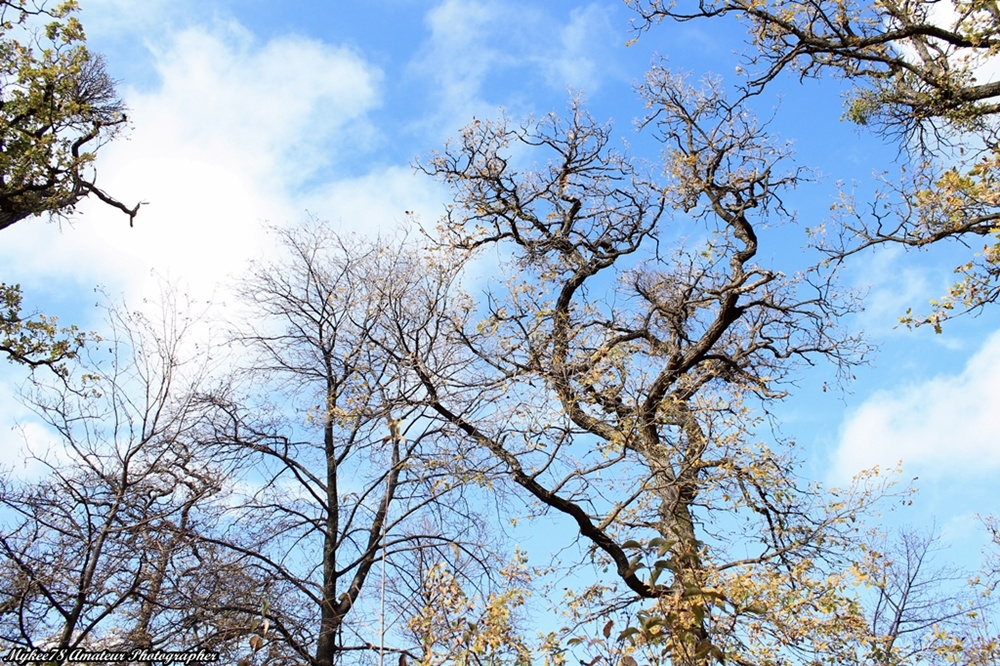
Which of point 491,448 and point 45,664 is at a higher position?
point 491,448

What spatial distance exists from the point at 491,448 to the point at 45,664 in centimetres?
500

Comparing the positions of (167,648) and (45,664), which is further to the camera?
(167,648)

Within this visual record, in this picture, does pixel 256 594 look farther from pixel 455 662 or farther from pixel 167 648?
pixel 455 662

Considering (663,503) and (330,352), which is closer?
(663,503)

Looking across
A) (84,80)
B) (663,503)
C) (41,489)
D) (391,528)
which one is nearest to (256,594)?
(391,528)

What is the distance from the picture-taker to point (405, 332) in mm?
10375

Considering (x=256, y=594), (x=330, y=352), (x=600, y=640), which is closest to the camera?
(x=600, y=640)

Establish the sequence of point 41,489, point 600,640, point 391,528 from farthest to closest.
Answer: point 391,528
point 41,489
point 600,640

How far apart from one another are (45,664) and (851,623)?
7007 millimetres

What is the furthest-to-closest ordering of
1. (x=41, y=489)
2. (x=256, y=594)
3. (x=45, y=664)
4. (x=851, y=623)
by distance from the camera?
(x=256, y=594), (x=41, y=489), (x=851, y=623), (x=45, y=664)

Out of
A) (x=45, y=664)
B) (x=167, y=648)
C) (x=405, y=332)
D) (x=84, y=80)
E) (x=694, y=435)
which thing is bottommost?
(x=45, y=664)

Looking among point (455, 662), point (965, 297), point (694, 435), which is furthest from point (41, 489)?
point (965, 297)

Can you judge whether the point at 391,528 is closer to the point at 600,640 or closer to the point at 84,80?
the point at 600,640

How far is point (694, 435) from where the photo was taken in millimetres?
8188
